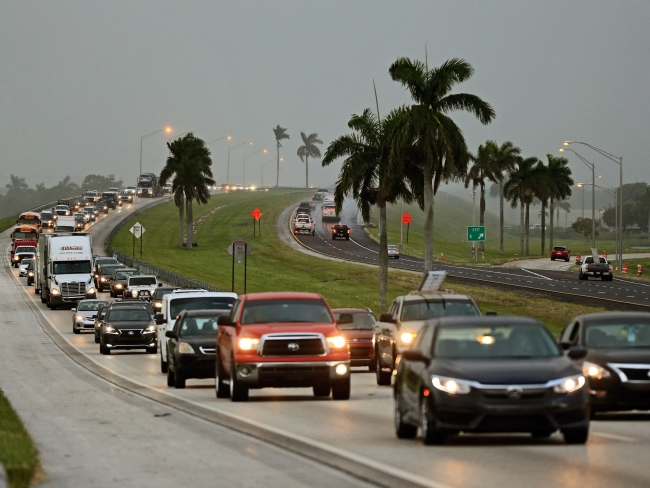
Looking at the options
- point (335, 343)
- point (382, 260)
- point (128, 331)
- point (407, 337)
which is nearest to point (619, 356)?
point (335, 343)

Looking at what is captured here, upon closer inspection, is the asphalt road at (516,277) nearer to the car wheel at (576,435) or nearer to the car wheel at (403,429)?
the car wheel at (403,429)

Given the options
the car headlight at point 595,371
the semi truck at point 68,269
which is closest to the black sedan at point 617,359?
the car headlight at point 595,371


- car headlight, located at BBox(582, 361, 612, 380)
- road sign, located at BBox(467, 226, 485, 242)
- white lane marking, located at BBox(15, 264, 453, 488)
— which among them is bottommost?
white lane marking, located at BBox(15, 264, 453, 488)

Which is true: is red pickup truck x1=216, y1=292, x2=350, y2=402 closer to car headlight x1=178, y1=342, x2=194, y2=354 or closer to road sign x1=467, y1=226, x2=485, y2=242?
car headlight x1=178, y1=342, x2=194, y2=354

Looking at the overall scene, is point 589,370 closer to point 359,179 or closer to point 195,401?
point 195,401

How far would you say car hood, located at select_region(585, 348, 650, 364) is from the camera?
16.5 metres

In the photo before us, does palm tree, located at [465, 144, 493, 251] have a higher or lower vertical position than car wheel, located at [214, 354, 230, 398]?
higher

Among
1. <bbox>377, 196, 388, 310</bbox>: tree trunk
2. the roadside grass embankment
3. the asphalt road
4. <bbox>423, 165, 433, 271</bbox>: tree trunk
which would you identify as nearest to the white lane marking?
the roadside grass embankment

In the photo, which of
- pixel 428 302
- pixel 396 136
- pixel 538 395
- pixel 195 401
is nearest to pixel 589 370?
pixel 538 395

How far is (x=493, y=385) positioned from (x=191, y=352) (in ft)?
40.2

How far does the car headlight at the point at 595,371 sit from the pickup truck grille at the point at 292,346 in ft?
15.9

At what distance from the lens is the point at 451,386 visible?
42.5ft

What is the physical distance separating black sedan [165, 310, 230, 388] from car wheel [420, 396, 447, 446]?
37.2 ft

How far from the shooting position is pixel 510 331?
46.8 ft
